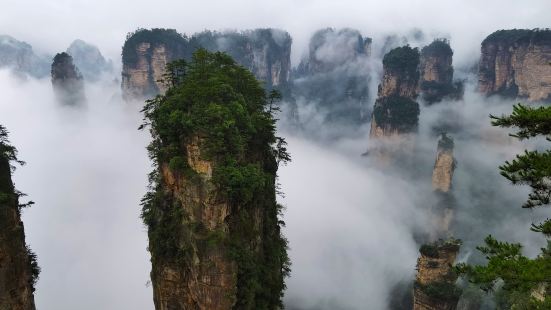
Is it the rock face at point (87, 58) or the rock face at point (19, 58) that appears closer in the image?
the rock face at point (19, 58)

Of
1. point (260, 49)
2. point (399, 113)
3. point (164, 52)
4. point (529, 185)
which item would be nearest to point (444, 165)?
point (399, 113)

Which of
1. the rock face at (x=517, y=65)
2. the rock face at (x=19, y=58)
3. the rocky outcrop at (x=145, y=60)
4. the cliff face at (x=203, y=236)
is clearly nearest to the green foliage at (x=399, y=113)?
the rock face at (x=517, y=65)

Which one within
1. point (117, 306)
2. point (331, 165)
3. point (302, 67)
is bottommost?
point (117, 306)

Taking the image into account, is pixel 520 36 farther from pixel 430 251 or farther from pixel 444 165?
pixel 430 251

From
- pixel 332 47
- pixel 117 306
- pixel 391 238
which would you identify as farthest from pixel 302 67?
pixel 117 306

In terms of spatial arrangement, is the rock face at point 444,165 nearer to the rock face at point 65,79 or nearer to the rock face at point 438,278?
the rock face at point 438,278

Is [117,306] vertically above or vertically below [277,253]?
below

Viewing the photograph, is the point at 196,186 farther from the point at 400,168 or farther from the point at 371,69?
the point at 371,69
